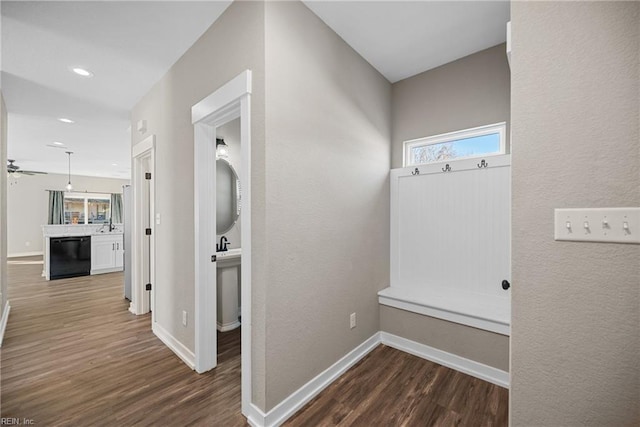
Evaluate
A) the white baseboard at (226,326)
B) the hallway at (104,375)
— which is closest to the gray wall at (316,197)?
the hallway at (104,375)

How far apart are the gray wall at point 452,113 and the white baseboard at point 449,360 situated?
39mm

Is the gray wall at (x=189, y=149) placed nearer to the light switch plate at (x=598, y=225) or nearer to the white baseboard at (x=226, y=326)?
the white baseboard at (x=226, y=326)

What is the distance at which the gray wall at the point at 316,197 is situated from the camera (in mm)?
1609

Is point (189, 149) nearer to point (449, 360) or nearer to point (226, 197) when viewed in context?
point (226, 197)

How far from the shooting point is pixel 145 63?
8.05 ft

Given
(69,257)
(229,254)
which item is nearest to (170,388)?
(229,254)

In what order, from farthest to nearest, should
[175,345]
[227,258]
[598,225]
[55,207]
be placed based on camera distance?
1. [55,207]
2. [227,258]
3. [175,345]
4. [598,225]

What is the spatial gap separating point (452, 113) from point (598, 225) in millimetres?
1866

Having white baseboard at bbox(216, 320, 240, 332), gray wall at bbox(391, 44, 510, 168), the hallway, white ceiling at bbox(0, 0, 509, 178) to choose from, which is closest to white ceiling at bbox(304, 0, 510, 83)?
white ceiling at bbox(0, 0, 509, 178)

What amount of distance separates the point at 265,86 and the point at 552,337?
181cm

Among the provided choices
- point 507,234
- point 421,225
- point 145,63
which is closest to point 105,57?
point 145,63

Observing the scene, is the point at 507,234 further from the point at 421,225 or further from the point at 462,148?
the point at 462,148

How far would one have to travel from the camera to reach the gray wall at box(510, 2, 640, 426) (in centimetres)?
92

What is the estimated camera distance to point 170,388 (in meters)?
1.94
